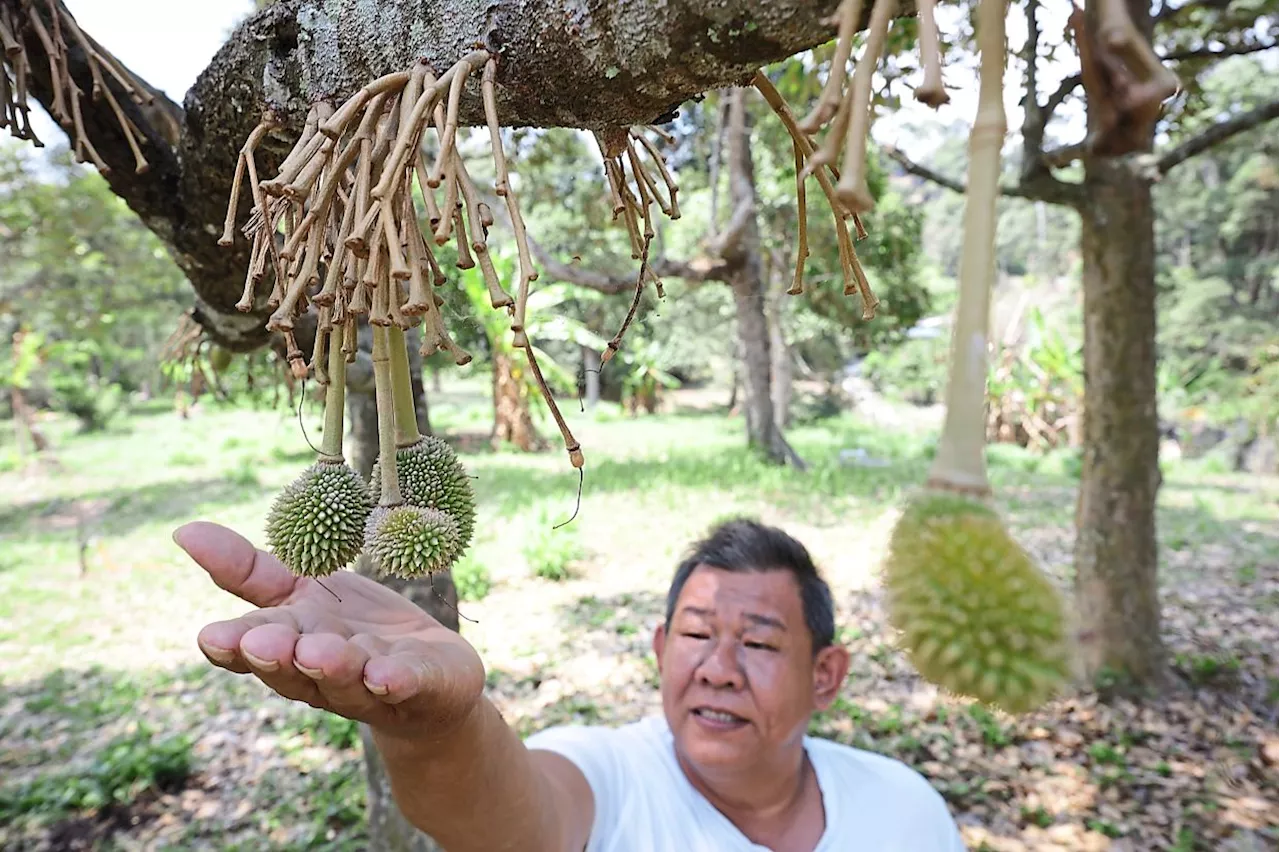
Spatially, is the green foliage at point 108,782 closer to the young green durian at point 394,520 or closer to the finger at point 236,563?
the finger at point 236,563

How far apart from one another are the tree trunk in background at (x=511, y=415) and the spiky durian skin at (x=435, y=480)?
13258 millimetres

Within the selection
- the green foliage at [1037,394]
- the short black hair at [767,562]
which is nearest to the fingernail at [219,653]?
the short black hair at [767,562]

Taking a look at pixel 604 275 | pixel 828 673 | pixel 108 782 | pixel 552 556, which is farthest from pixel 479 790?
pixel 604 275

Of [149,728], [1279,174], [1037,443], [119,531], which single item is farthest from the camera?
[1037,443]

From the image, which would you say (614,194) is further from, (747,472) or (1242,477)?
(1242,477)

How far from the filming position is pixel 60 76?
5.30ft

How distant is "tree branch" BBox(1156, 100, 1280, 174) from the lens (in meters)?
3.76

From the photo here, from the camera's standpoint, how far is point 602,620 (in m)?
6.00

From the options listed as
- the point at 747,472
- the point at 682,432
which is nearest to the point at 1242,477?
the point at 747,472

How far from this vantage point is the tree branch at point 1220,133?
12.3 feet

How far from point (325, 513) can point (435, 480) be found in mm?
139

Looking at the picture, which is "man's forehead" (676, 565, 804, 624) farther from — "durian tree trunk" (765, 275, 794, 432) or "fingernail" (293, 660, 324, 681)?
"durian tree trunk" (765, 275, 794, 432)

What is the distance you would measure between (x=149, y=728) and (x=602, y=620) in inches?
118

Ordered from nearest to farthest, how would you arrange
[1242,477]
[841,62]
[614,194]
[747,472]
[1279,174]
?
[841,62]
[614,194]
[1279,174]
[747,472]
[1242,477]
